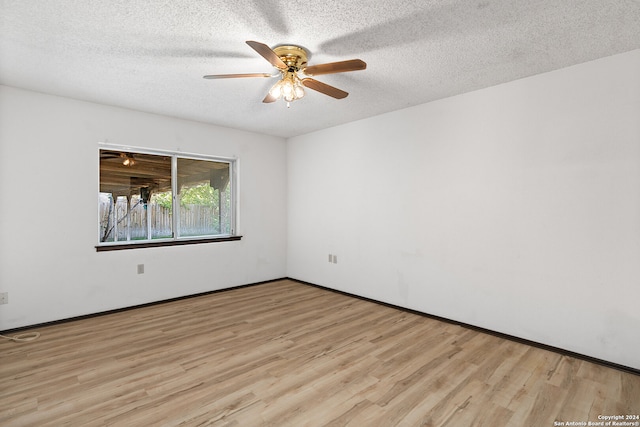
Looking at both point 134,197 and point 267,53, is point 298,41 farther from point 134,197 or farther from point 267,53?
point 134,197

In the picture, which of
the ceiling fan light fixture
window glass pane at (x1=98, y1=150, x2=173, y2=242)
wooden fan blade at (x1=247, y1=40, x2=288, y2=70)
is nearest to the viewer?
wooden fan blade at (x1=247, y1=40, x2=288, y2=70)

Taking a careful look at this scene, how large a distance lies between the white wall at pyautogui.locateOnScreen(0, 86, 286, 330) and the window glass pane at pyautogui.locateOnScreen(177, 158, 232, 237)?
28 cm

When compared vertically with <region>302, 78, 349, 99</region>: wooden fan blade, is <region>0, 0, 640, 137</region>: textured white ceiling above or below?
above

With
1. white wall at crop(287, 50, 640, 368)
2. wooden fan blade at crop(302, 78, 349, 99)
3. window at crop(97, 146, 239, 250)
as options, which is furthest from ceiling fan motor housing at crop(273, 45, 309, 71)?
window at crop(97, 146, 239, 250)

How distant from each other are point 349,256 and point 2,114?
417 cm

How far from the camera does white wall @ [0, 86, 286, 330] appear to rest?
10.5 feet

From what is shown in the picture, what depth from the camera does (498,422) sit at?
1858 millimetres

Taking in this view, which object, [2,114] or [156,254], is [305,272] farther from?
[2,114]

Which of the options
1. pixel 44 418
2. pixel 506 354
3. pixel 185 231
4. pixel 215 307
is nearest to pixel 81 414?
pixel 44 418

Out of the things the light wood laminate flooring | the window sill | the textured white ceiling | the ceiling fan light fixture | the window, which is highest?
the textured white ceiling

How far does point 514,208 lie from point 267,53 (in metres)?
2.61

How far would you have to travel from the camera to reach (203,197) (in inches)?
188

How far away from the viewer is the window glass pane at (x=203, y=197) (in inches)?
179

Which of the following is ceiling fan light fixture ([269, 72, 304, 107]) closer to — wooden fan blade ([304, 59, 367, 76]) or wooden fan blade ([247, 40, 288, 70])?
wooden fan blade ([247, 40, 288, 70])
